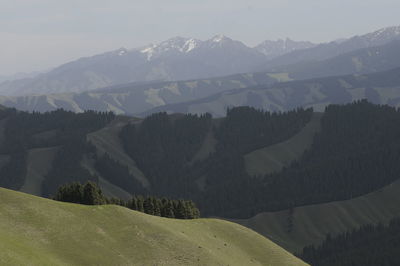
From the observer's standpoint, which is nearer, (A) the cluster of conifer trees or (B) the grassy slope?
(B) the grassy slope

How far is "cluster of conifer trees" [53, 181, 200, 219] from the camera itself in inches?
4449

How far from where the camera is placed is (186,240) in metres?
84.8

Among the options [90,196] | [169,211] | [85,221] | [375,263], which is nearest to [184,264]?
[85,221]

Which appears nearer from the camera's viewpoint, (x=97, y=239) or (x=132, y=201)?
(x=97, y=239)

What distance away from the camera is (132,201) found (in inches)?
4843

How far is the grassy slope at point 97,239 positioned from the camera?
66.9m

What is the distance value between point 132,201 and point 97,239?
48.2 meters

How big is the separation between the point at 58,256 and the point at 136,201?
186 feet

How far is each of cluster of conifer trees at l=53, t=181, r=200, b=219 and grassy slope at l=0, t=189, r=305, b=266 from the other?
75.7 ft

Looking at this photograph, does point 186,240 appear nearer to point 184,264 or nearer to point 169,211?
point 184,264

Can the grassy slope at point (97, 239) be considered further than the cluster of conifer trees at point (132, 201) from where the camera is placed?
No

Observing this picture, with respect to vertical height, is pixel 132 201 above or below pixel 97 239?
below

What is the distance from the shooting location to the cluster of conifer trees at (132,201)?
371 feet

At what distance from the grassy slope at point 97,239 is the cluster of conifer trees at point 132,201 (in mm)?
23087
